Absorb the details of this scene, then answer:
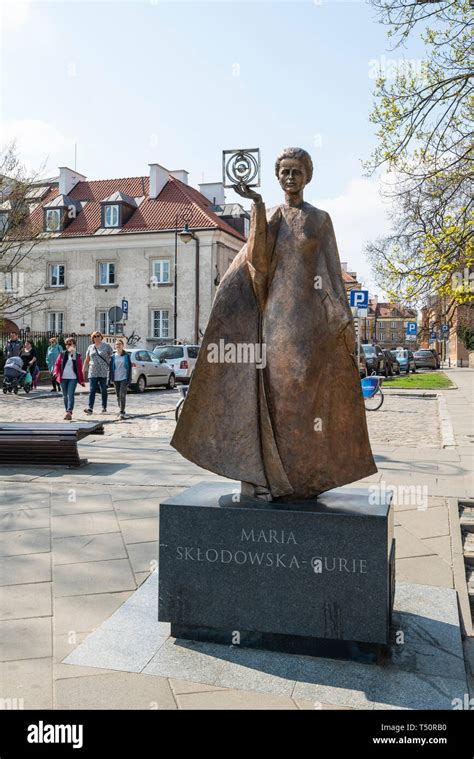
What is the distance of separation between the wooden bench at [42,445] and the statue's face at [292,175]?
18.6 feet

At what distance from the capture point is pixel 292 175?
3.76m

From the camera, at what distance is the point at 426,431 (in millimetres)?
12688

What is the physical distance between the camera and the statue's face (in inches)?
148

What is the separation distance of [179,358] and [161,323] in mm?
13282

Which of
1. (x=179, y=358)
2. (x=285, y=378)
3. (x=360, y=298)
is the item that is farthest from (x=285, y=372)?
(x=179, y=358)

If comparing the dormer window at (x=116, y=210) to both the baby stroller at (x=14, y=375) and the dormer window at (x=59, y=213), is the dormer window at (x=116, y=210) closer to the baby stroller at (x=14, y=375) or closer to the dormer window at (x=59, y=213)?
the dormer window at (x=59, y=213)

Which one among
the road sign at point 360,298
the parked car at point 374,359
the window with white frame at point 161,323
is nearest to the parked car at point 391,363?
the parked car at point 374,359

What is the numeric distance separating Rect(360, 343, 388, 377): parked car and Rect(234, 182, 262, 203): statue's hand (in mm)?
26655

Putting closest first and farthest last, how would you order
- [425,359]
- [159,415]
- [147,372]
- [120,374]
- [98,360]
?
[120,374]
[98,360]
[159,415]
[147,372]
[425,359]

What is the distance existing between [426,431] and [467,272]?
3.75 meters

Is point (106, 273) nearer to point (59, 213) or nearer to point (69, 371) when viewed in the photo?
point (59, 213)

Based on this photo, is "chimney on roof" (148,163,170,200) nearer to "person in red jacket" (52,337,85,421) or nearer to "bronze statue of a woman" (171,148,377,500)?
"person in red jacket" (52,337,85,421)

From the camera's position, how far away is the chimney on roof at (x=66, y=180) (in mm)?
42625

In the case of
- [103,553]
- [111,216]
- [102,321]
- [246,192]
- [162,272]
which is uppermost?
[111,216]
